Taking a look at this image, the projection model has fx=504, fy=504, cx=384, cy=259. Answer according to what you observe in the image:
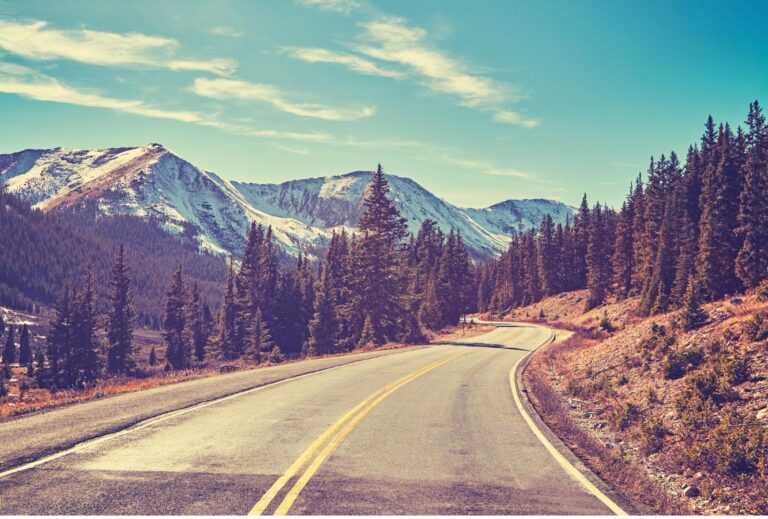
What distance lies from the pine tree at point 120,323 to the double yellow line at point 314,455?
5783cm

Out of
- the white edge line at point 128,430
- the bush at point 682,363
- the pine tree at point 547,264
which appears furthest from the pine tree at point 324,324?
the pine tree at point 547,264

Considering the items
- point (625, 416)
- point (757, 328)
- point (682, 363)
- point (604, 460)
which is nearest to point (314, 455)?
point (604, 460)

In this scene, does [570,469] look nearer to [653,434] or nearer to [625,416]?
[653,434]

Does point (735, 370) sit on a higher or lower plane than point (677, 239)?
lower

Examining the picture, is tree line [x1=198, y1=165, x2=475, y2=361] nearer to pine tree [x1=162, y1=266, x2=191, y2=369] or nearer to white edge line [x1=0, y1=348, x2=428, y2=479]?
pine tree [x1=162, y1=266, x2=191, y2=369]

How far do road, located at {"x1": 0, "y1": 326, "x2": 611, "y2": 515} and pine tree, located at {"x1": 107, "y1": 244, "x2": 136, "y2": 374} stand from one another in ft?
187

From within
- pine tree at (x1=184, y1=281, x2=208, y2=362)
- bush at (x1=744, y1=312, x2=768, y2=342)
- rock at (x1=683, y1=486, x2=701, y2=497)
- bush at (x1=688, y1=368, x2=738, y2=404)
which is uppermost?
bush at (x1=744, y1=312, x2=768, y2=342)

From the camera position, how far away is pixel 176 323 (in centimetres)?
6831

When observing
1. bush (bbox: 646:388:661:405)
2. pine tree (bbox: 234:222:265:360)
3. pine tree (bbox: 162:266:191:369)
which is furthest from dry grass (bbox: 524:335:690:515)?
pine tree (bbox: 162:266:191:369)

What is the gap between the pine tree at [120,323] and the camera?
6200cm

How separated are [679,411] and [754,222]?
29.5m

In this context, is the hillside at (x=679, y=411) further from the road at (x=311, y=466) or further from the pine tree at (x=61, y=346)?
the pine tree at (x=61, y=346)

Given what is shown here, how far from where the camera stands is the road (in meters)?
5.76

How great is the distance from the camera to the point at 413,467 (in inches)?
290
